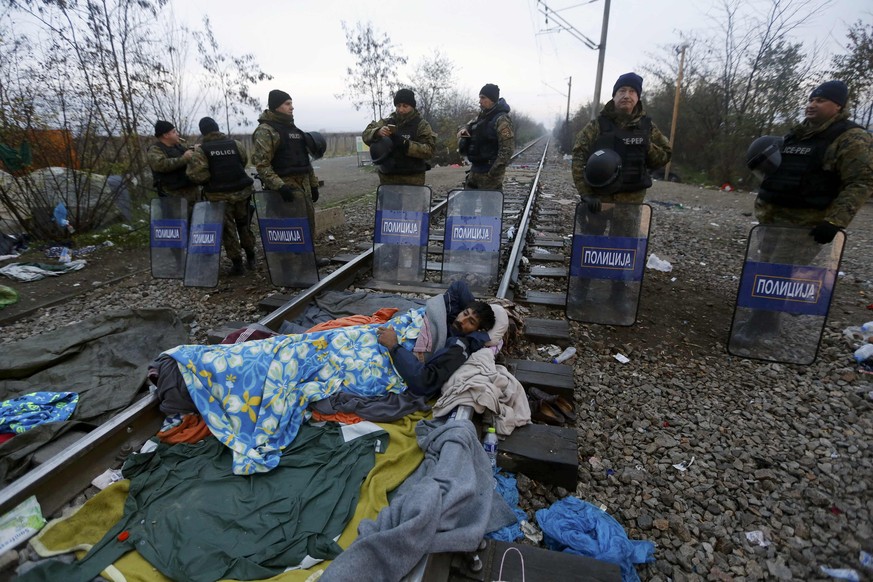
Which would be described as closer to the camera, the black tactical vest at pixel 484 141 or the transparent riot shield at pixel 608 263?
the transparent riot shield at pixel 608 263

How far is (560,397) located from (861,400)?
7.30 feet

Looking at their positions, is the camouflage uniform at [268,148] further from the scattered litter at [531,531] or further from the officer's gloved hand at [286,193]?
the scattered litter at [531,531]

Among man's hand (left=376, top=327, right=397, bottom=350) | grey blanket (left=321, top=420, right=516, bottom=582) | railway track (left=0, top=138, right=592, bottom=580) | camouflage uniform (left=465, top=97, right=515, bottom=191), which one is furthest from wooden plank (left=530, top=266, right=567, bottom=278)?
grey blanket (left=321, top=420, right=516, bottom=582)

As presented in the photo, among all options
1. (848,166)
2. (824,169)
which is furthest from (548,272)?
(848,166)

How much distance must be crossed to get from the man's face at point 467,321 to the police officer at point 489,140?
3.62 m

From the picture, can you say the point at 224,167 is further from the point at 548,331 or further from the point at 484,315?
the point at 548,331

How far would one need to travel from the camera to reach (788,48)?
54.5 feet

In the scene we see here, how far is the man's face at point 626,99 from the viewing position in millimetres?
4344

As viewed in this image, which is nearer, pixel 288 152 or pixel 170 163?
pixel 288 152

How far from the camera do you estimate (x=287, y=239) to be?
19.4ft

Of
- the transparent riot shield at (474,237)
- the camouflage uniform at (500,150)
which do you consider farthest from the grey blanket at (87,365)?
the camouflage uniform at (500,150)

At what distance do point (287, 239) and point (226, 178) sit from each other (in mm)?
1336

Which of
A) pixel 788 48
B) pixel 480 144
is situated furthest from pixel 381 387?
pixel 788 48

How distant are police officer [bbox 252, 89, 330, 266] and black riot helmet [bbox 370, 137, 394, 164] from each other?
3.55ft
